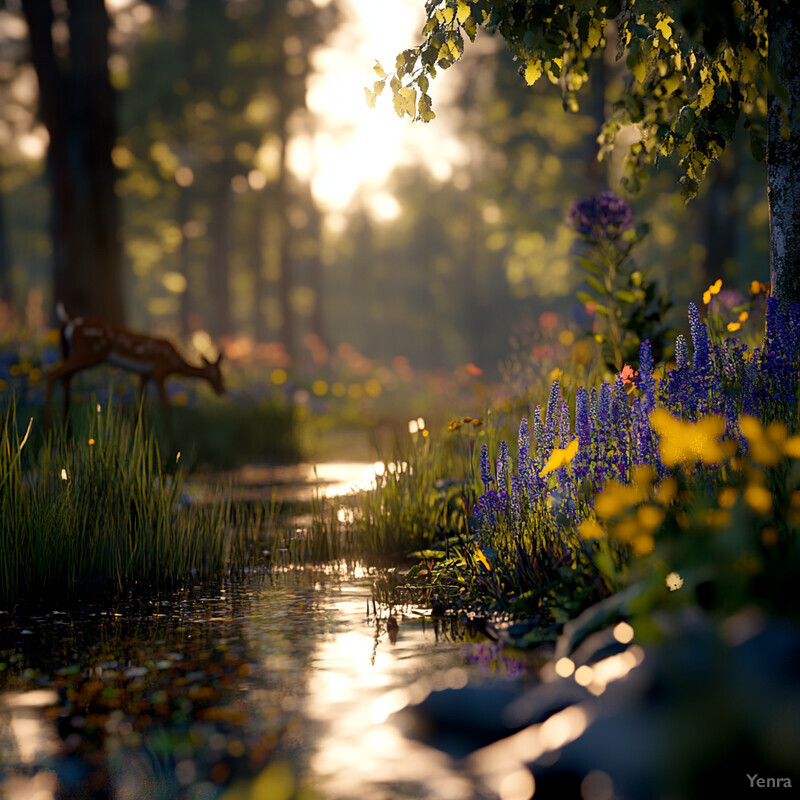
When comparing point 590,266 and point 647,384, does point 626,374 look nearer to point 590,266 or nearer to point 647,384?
point 647,384

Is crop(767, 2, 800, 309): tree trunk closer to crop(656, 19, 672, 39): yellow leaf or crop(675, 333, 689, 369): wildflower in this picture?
crop(656, 19, 672, 39): yellow leaf

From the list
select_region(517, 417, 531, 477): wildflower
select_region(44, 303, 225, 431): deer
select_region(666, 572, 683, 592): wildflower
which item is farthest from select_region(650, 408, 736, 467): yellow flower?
select_region(44, 303, 225, 431): deer

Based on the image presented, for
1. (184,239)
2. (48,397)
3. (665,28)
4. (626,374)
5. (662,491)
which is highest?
(184,239)

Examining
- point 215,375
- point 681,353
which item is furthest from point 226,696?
point 215,375

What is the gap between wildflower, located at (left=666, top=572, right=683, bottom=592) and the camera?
3.97 m

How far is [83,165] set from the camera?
530 inches

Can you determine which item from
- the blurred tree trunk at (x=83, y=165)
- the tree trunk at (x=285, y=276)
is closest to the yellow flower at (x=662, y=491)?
the blurred tree trunk at (x=83, y=165)

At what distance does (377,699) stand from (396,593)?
1.90 m

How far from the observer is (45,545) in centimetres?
560

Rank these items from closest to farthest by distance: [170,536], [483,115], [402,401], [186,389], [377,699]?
[377,699] → [170,536] → [186,389] → [402,401] → [483,115]

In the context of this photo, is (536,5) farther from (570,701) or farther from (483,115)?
(483,115)

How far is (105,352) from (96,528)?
4.93m

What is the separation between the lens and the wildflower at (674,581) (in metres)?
3.97

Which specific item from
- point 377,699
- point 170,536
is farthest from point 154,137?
point 377,699
